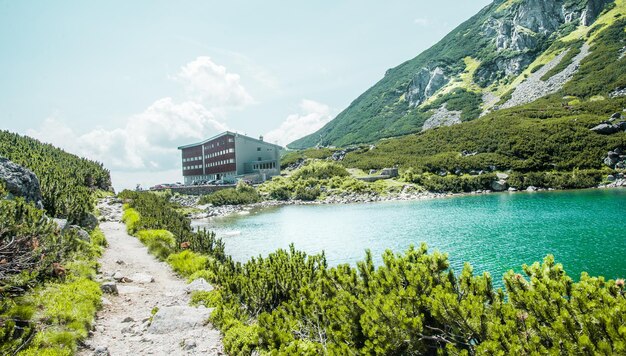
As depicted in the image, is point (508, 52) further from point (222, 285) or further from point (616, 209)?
point (222, 285)

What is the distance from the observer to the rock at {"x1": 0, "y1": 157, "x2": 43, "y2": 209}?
1495cm

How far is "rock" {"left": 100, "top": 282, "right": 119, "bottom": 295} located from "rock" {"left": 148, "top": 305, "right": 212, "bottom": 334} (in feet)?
12.3

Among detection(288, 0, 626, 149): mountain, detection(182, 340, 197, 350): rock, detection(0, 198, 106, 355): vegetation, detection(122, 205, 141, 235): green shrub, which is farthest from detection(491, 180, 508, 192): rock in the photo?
detection(182, 340, 197, 350): rock

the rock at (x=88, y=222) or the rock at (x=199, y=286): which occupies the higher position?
the rock at (x=88, y=222)

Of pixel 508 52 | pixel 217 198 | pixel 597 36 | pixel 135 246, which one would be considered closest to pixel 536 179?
pixel 217 198

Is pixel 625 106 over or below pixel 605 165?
over

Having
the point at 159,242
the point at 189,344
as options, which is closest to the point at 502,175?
the point at 159,242

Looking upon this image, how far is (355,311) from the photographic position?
689 cm

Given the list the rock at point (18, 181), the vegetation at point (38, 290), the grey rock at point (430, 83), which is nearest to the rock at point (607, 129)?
the vegetation at point (38, 290)

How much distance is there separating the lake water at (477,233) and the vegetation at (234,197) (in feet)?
61.4

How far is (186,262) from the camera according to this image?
56.2 ft

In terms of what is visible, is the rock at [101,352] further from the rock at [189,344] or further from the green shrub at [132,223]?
the green shrub at [132,223]

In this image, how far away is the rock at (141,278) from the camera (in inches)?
604

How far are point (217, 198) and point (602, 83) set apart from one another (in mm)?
104520
